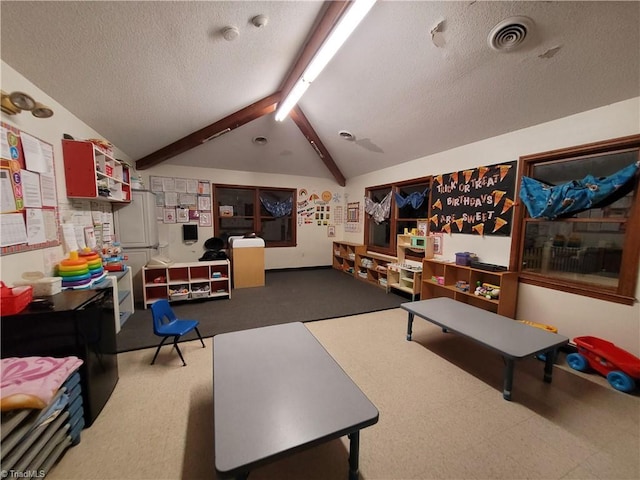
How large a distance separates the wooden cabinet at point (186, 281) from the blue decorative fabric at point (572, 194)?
428 cm

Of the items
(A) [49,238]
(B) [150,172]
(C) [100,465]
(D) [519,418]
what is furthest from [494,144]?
(B) [150,172]

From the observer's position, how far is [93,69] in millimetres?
2043

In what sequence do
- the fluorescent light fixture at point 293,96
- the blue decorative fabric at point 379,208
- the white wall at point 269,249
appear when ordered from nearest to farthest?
the fluorescent light fixture at point 293,96, the white wall at point 269,249, the blue decorative fabric at point 379,208

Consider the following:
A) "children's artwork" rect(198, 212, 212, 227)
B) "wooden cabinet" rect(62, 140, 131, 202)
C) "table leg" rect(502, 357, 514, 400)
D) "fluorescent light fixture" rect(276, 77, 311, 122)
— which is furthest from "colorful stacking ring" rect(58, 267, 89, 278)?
"table leg" rect(502, 357, 514, 400)

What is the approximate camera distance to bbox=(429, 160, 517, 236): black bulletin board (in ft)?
9.88

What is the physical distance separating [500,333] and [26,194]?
157 inches

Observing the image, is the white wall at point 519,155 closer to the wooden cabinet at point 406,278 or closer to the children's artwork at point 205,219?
the wooden cabinet at point 406,278

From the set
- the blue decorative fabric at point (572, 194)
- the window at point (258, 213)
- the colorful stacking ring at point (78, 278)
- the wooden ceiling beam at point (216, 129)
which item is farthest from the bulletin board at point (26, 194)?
the blue decorative fabric at point (572, 194)

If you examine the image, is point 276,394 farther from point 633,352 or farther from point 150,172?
point 150,172

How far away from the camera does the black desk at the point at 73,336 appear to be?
144 cm

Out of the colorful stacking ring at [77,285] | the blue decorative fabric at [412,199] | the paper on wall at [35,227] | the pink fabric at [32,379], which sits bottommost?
the pink fabric at [32,379]

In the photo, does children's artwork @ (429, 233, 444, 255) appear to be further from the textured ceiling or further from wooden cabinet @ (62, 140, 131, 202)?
wooden cabinet @ (62, 140, 131, 202)

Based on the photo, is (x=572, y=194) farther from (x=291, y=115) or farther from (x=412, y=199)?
(x=291, y=115)

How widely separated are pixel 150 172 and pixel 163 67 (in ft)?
9.89
